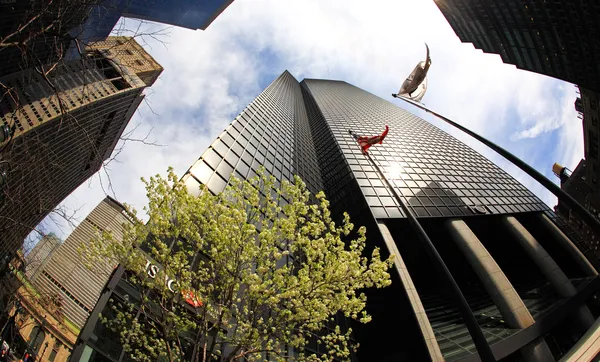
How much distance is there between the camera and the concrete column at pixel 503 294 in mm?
16984

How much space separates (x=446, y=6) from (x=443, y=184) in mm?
42133

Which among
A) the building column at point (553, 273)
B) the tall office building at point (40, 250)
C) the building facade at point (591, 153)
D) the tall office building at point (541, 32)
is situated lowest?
the tall office building at point (40, 250)

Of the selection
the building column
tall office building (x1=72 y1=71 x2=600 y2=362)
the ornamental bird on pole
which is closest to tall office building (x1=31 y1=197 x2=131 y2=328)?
tall office building (x1=72 y1=71 x2=600 y2=362)

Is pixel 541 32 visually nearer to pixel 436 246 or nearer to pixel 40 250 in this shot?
pixel 436 246

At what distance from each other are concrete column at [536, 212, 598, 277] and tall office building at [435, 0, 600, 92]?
26.4 meters

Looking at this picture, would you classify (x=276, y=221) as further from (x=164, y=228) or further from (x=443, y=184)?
(x=443, y=184)

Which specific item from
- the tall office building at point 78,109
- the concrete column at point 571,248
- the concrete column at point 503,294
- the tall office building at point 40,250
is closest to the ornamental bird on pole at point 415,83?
the tall office building at point 40,250

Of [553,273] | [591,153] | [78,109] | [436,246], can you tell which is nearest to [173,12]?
[78,109]

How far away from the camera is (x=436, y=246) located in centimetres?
2717

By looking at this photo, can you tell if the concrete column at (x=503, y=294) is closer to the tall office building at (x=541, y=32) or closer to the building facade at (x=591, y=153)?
the building facade at (x=591, y=153)

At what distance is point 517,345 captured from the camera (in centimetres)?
1602

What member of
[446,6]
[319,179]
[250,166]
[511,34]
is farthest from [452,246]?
[446,6]

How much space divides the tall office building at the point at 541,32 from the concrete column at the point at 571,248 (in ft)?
86.6

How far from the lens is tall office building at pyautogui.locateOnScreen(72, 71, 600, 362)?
16875 mm
